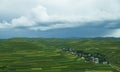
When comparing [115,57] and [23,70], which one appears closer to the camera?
[23,70]

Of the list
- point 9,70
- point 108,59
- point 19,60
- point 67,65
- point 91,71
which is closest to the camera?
point 91,71

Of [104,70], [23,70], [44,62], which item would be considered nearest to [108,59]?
[44,62]

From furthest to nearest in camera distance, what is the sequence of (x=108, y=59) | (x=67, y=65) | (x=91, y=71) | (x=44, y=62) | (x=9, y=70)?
(x=108, y=59), (x=44, y=62), (x=67, y=65), (x=9, y=70), (x=91, y=71)

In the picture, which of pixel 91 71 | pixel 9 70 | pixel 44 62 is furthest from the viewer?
pixel 44 62

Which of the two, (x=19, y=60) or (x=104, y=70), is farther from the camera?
(x=19, y=60)

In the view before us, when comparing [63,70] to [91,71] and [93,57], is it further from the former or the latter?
[93,57]

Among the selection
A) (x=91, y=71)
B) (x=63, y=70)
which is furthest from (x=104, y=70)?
(x=63, y=70)

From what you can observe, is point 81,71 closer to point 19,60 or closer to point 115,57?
point 19,60

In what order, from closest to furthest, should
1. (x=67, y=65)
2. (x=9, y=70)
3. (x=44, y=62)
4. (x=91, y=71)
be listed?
(x=91, y=71)
(x=9, y=70)
(x=67, y=65)
(x=44, y=62)

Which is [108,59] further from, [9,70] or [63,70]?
[9,70]
